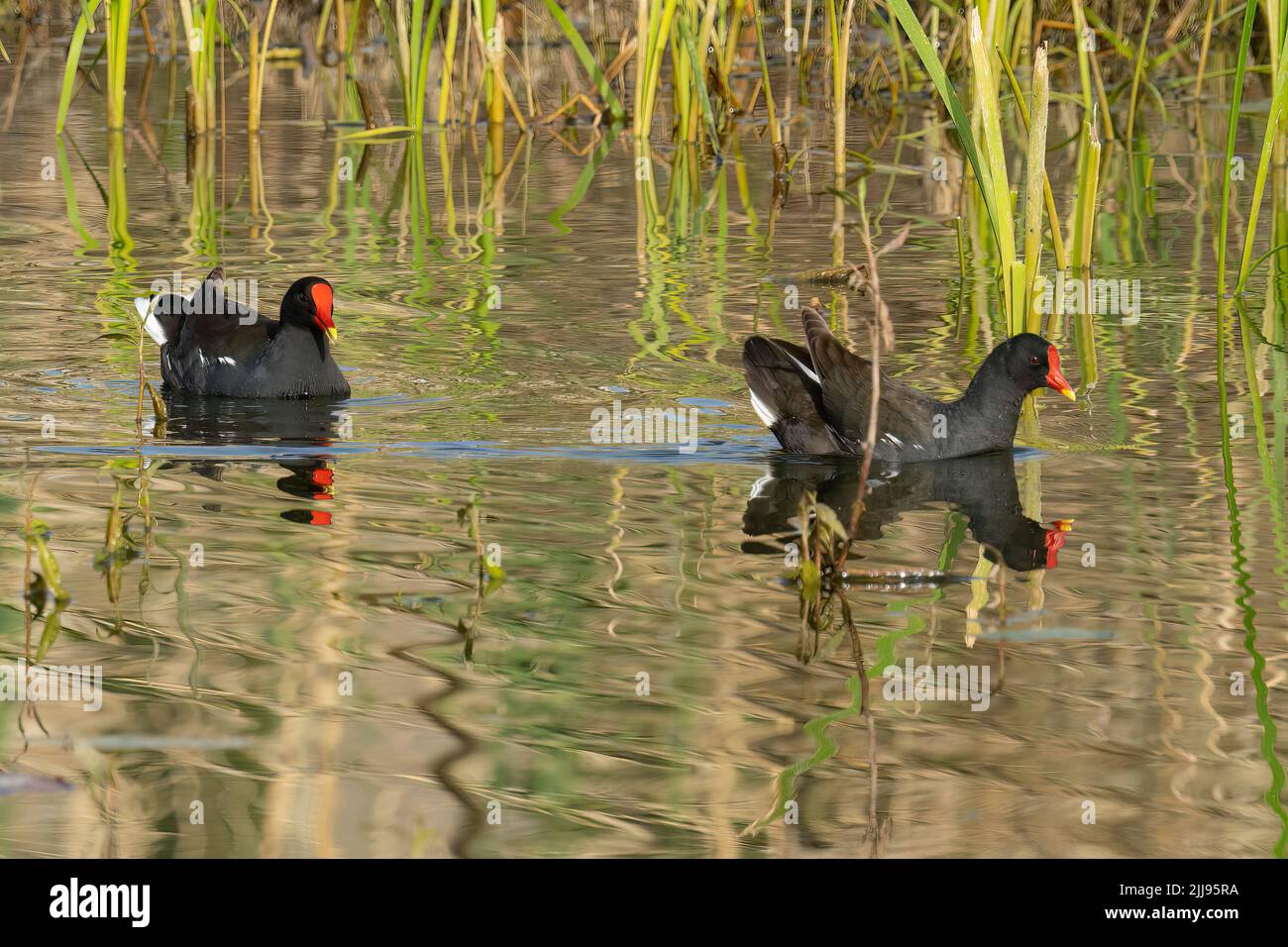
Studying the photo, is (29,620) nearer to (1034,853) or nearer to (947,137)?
(1034,853)

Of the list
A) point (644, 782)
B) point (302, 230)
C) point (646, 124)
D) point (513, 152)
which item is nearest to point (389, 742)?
point (644, 782)

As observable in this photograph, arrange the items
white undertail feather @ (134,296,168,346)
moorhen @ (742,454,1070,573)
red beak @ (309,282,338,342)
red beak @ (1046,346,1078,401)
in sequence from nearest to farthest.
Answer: moorhen @ (742,454,1070,573)
red beak @ (1046,346,1078,401)
red beak @ (309,282,338,342)
white undertail feather @ (134,296,168,346)

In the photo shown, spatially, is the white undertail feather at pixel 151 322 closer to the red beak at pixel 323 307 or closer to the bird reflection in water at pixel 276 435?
the bird reflection in water at pixel 276 435

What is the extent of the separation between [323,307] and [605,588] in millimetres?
2997

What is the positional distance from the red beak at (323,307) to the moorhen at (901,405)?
1.88m

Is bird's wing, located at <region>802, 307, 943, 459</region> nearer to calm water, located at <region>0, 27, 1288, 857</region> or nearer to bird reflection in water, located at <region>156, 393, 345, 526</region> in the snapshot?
calm water, located at <region>0, 27, 1288, 857</region>

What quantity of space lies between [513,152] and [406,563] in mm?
9218

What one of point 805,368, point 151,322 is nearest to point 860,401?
point 805,368

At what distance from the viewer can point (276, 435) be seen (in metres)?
7.43

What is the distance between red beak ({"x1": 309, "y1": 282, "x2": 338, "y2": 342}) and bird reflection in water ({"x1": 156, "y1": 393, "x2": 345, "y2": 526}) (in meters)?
0.29

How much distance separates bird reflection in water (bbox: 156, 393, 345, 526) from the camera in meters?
6.50

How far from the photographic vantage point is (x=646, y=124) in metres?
13.2

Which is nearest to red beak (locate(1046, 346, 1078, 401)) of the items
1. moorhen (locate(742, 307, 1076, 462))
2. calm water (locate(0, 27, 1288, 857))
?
moorhen (locate(742, 307, 1076, 462))

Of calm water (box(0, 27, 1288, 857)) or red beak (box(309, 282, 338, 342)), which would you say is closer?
calm water (box(0, 27, 1288, 857))
